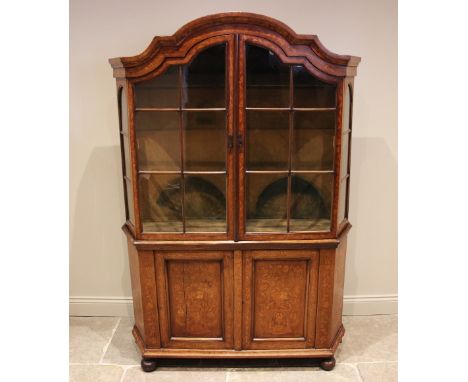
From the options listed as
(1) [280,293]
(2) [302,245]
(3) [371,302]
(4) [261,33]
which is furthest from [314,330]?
(4) [261,33]

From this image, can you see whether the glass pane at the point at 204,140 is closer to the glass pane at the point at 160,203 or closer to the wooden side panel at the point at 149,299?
the glass pane at the point at 160,203

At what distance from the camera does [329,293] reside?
244cm

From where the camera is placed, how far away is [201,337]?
8.26 ft

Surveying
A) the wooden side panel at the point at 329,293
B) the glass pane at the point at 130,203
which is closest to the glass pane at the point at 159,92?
the glass pane at the point at 130,203

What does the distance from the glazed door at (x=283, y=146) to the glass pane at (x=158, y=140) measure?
13.8 inches

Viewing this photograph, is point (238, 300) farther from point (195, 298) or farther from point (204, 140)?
point (204, 140)

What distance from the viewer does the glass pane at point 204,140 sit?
232 cm

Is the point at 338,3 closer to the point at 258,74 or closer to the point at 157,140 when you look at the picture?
the point at 258,74

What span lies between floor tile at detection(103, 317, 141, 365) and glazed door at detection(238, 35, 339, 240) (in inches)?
39.8

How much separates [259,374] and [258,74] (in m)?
1.60

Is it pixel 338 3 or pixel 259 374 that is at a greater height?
pixel 338 3

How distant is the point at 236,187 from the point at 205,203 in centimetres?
22

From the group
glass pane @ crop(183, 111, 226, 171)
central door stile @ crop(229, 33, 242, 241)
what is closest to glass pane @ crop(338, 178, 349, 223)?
central door stile @ crop(229, 33, 242, 241)

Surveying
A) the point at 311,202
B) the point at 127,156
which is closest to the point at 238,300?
the point at 311,202
